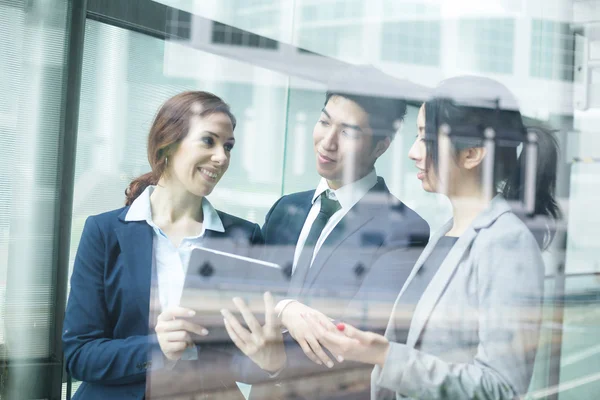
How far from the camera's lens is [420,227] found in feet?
7.19

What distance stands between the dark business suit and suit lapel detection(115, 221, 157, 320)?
0.58 m

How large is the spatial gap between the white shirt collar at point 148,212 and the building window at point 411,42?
0.88 meters

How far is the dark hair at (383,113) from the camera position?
2.23 m

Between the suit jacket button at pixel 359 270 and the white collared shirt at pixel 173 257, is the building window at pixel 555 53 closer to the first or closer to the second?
Answer: the suit jacket button at pixel 359 270

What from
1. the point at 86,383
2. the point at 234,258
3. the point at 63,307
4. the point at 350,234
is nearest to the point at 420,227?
the point at 350,234

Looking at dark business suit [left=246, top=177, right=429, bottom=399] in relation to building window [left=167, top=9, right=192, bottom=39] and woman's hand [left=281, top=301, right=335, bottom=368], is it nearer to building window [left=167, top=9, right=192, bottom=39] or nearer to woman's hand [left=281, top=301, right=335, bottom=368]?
woman's hand [left=281, top=301, right=335, bottom=368]

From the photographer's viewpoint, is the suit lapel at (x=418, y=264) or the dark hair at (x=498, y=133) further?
the suit lapel at (x=418, y=264)

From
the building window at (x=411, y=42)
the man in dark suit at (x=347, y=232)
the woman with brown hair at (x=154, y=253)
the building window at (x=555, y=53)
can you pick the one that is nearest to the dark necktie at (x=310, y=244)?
the man in dark suit at (x=347, y=232)

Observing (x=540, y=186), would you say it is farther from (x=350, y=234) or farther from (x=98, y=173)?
(x=98, y=173)

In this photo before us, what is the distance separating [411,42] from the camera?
7.57ft

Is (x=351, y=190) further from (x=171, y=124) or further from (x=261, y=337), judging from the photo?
(x=171, y=124)

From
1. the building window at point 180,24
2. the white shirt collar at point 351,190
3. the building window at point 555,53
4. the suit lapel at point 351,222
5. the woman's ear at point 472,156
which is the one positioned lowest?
the suit lapel at point 351,222

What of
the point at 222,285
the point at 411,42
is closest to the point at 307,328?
the point at 222,285

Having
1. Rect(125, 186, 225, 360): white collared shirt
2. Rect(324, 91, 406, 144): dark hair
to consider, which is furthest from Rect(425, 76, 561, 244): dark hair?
Rect(125, 186, 225, 360): white collared shirt
